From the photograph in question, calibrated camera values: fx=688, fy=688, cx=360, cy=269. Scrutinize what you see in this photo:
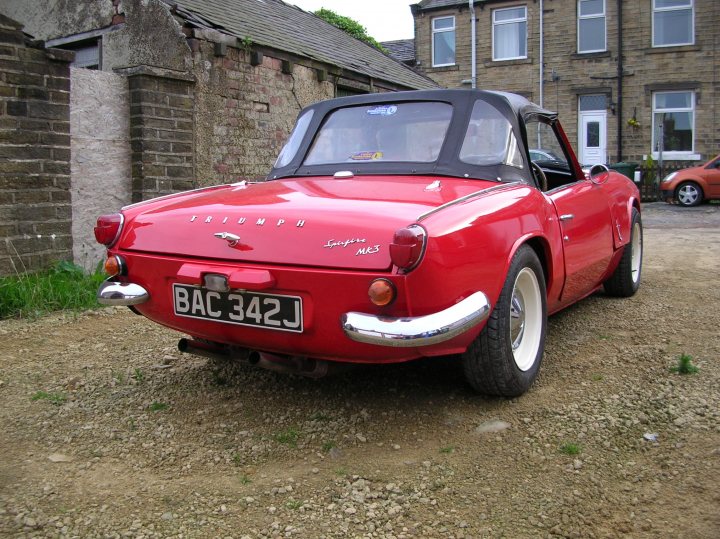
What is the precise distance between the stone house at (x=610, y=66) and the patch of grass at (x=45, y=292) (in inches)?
760

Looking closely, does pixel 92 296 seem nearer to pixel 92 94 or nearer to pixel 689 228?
pixel 92 94

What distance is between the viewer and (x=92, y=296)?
214 inches

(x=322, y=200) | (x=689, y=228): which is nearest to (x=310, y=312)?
(x=322, y=200)

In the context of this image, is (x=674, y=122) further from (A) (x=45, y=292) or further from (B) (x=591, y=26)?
(A) (x=45, y=292)

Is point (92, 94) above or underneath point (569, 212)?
above

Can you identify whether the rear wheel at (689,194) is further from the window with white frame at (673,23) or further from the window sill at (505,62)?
the window sill at (505,62)

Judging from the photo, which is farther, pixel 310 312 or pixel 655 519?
pixel 310 312

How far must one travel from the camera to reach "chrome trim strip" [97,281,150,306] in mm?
3029

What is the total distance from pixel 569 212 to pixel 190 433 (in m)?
2.31

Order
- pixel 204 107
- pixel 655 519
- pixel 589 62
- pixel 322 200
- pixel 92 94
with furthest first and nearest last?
pixel 589 62 → pixel 204 107 → pixel 92 94 → pixel 322 200 → pixel 655 519

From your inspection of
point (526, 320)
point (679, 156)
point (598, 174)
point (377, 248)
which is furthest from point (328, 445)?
point (679, 156)

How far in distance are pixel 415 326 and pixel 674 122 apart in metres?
22.1

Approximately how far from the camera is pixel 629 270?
5207 mm

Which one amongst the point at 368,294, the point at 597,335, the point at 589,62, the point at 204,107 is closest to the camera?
the point at 368,294
